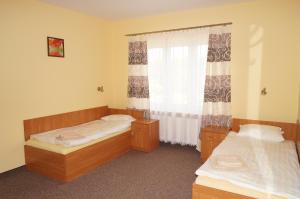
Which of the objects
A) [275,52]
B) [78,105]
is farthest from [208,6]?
[78,105]

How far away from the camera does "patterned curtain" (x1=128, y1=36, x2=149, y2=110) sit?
14.5ft

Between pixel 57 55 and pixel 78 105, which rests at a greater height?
pixel 57 55

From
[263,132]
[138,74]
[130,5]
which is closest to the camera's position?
[263,132]

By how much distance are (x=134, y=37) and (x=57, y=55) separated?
5.32ft

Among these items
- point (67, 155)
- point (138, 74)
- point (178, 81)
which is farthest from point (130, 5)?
point (67, 155)

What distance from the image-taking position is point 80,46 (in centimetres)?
419

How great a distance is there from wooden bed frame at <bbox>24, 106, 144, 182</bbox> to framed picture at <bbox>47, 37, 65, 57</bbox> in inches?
42.4

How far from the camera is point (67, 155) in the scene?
2840mm

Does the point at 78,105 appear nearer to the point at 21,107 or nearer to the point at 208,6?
the point at 21,107

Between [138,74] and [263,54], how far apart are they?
2.37 metres

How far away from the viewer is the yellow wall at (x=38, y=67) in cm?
302

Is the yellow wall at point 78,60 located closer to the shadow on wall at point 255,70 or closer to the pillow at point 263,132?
the shadow on wall at point 255,70

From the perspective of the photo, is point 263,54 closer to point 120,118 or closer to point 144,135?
point 144,135

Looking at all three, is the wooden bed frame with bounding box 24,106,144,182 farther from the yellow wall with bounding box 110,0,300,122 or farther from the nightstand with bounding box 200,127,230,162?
the yellow wall with bounding box 110,0,300,122
